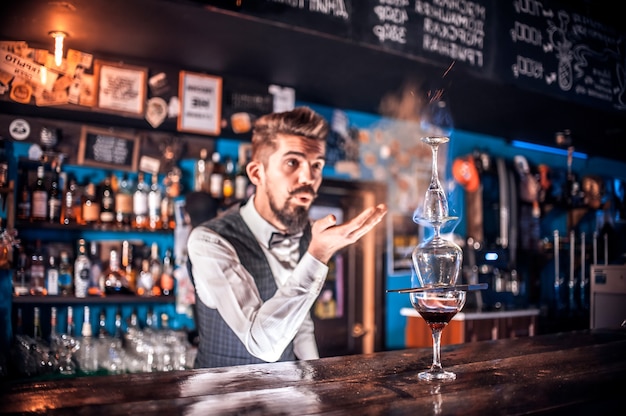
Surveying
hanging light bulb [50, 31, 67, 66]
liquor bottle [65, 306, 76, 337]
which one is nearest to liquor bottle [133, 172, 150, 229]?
liquor bottle [65, 306, 76, 337]

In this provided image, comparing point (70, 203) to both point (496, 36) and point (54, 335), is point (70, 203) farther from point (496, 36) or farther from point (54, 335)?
point (496, 36)

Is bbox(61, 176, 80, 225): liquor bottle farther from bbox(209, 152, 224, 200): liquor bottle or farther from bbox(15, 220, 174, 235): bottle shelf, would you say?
bbox(209, 152, 224, 200): liquor bottle

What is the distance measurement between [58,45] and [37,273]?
140 centimetres

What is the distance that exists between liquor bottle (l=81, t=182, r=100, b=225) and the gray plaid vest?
1.66m

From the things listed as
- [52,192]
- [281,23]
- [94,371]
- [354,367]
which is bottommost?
[94,371]

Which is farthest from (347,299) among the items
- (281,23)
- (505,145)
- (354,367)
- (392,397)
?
(392,397)

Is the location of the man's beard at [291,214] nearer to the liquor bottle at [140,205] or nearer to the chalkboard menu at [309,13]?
the chalkboard menu at [309,13]

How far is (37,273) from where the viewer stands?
153 inches

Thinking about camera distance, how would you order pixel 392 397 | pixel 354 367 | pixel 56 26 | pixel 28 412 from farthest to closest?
pixel 56 26 < pixel 354 367 < pixel 392 397 < pixel 28 412

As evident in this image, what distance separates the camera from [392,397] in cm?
130

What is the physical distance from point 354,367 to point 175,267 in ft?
9.54

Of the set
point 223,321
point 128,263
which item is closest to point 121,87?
point 128,263

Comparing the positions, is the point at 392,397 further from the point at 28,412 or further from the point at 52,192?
the point at 52,192

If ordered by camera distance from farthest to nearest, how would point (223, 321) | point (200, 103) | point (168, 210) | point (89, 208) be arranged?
1. point (200, 103)
2. point (168, 210)
3. point (89, 208)
4. point (223, 321)
